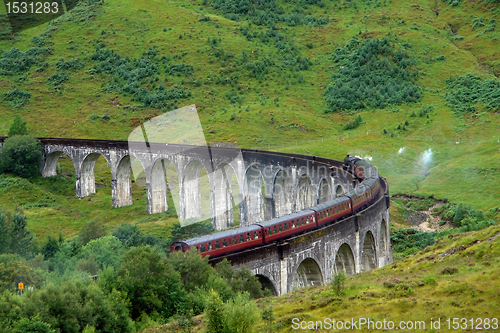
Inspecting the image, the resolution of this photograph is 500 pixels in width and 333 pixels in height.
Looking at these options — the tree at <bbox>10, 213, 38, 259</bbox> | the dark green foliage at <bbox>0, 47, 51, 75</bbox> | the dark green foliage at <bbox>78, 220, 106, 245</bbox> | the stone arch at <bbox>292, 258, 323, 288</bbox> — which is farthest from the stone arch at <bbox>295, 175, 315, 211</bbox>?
the dark green foliage at <bbox>0, 47, 51, 75</bbox>

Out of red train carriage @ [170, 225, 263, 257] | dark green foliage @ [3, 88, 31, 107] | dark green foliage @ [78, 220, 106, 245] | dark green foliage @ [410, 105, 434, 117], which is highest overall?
dark green foliage @ [3, 88, 31, 107]

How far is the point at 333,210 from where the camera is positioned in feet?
138

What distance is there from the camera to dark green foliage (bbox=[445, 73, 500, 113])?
96438 mm

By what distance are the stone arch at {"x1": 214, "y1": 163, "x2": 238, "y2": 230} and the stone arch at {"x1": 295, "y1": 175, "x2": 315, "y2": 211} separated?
10.6 metres

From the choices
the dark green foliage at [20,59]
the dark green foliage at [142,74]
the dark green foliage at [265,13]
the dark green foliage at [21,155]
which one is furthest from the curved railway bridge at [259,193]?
the dark green foliage at [265,13]

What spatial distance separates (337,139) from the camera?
8950 centimetres

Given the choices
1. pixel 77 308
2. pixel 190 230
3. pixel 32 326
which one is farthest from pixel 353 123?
pixel 32 326

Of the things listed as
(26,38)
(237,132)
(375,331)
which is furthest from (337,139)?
(26,38)

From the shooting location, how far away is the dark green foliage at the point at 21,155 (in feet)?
270

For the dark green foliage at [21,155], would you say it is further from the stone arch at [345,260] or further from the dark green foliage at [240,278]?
the dark green foliage at [240,278]

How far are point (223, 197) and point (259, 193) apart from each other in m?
5.40

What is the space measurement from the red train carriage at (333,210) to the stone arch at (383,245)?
6948 millimetres

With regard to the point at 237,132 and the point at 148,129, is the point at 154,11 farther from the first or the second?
the point at 237,132

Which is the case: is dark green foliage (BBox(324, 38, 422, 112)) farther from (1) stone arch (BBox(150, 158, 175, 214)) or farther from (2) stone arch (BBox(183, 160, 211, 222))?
(1) stone arch (BBox(150, 158, 175, 214))
